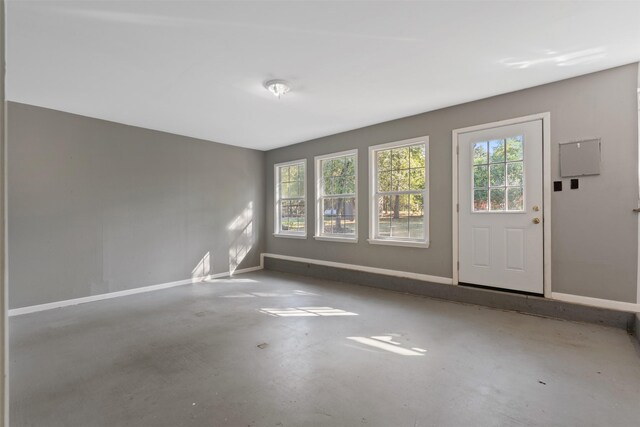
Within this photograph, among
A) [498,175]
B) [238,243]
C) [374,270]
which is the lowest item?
[374,270]

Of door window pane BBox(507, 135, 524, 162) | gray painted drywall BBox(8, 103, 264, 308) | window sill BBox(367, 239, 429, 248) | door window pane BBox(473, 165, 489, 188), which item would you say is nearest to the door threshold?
window sill BBox(367, 239, 429, 248)

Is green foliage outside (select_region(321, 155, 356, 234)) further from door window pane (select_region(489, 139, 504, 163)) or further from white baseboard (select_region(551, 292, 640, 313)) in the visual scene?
white baseboard (select_region(551, 292, 640, 313))

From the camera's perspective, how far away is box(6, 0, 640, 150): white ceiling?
2.22 m

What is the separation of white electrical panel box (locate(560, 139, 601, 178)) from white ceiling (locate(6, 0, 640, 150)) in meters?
0.75

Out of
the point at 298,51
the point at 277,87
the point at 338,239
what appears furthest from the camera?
the point at 338,239

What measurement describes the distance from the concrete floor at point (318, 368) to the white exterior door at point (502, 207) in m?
0.54

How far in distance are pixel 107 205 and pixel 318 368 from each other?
3970 mm

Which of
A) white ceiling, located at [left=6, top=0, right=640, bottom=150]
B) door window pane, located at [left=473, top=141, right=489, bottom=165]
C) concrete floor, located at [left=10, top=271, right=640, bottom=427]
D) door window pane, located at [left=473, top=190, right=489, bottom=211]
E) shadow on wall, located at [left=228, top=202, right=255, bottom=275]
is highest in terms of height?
white ceiling, located at [left=6, top=0, right=640, bottom=150]

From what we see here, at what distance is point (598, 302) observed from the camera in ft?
10.3

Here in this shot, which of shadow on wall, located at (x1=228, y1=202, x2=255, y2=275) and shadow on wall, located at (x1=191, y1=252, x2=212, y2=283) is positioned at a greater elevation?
shadow on wall, located at (x1=228, y1=202, x2=255, y2=275)

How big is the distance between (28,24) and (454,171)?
4453mm

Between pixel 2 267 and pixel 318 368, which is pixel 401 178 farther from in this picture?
pixel 2 267

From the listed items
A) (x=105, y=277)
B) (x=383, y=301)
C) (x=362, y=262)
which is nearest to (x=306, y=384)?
(x=383, y=301)

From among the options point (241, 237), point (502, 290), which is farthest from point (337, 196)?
point (502, 290)
